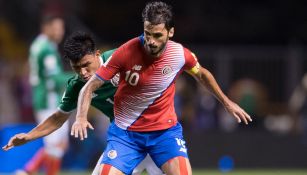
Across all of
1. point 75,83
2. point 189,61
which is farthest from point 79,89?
point 189,61

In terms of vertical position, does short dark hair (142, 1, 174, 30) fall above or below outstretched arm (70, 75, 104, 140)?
above

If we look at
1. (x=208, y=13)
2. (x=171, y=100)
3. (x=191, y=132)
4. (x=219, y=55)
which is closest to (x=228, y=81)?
(x=219, y=55)

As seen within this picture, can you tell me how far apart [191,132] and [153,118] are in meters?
7.82

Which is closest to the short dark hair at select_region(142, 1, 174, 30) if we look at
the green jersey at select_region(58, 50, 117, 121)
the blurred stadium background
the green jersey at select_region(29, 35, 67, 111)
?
the green jersey at select_region(58, 50, 117, 121)

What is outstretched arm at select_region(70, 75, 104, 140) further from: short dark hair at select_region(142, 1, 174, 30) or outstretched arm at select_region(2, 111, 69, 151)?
outstretched arm at select_region(2, 111, 69, 151)

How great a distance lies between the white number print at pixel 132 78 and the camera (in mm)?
7641

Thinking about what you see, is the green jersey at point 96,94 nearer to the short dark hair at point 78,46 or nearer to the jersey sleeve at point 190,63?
the short dark hair at point 78,46

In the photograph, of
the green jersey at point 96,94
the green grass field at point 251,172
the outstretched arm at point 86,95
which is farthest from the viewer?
the green grass field at point 251,172

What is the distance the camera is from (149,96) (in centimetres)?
780

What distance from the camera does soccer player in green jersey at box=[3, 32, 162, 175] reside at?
7.78 meters

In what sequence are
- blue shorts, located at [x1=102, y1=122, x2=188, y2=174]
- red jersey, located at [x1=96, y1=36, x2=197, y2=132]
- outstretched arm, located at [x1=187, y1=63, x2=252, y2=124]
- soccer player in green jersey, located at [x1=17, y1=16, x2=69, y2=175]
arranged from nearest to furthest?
red jersey, located at [x1=96, y1=36, x2=197, y2=132], blue shorts, located at [x1=102, y1=122, x2=188, y2=174], outstretched arm, located at [x1=187, y1=63, x2=252, y2=124], soccer player in green jersey, located at [x1=17, y1=16, x2=69, y2=175]

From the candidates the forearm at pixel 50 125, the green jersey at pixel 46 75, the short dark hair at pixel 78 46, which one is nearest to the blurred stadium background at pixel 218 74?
the green jersey at pixel 46 75

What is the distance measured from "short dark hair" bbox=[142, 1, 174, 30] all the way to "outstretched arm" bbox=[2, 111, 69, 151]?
1321mm

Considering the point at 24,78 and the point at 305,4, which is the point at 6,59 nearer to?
the point at 24,78
